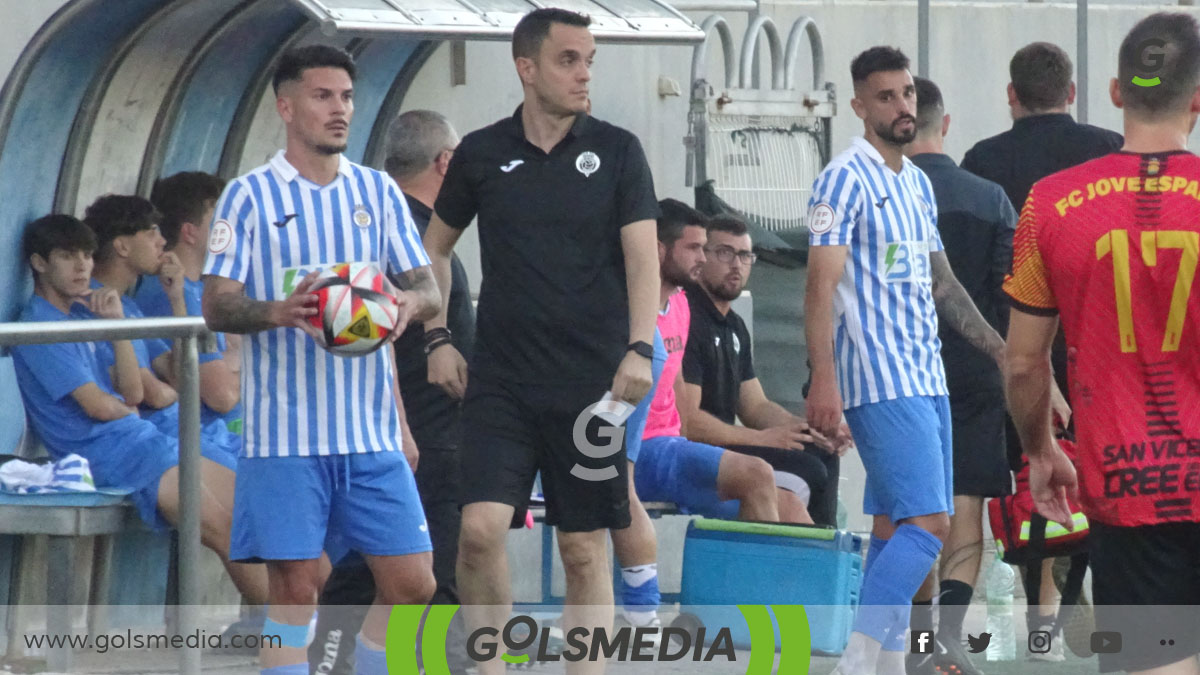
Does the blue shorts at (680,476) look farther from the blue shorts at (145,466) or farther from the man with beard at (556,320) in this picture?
the man with beard at (556,320)

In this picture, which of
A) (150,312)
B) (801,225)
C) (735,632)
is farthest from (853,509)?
(150,312)

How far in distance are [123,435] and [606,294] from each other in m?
2.17

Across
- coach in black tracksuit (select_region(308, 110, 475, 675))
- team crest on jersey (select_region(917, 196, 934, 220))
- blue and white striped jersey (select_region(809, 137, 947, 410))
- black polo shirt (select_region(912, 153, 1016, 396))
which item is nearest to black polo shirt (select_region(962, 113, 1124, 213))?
black polo shirt (select_region(912, 153, 1016, 396))

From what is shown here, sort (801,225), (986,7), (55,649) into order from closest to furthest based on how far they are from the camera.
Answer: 1. (55,649)
2. (801,225)
3. (986,7)

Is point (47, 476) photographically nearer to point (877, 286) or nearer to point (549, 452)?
point (549, 452)

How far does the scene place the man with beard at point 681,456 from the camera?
8031mm

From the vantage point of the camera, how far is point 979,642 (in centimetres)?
774

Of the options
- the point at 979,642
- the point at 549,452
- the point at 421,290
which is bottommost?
the point at 979,642

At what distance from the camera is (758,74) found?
10523mm

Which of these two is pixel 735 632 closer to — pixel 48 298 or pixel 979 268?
pixel 979 268

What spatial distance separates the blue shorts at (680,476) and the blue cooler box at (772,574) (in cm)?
31

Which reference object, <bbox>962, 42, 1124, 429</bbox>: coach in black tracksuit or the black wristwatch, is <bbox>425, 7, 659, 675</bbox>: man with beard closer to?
the black wristwatch

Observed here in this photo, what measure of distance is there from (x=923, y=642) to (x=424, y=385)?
2023 mm

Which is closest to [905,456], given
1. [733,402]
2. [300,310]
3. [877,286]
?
[877,286]
